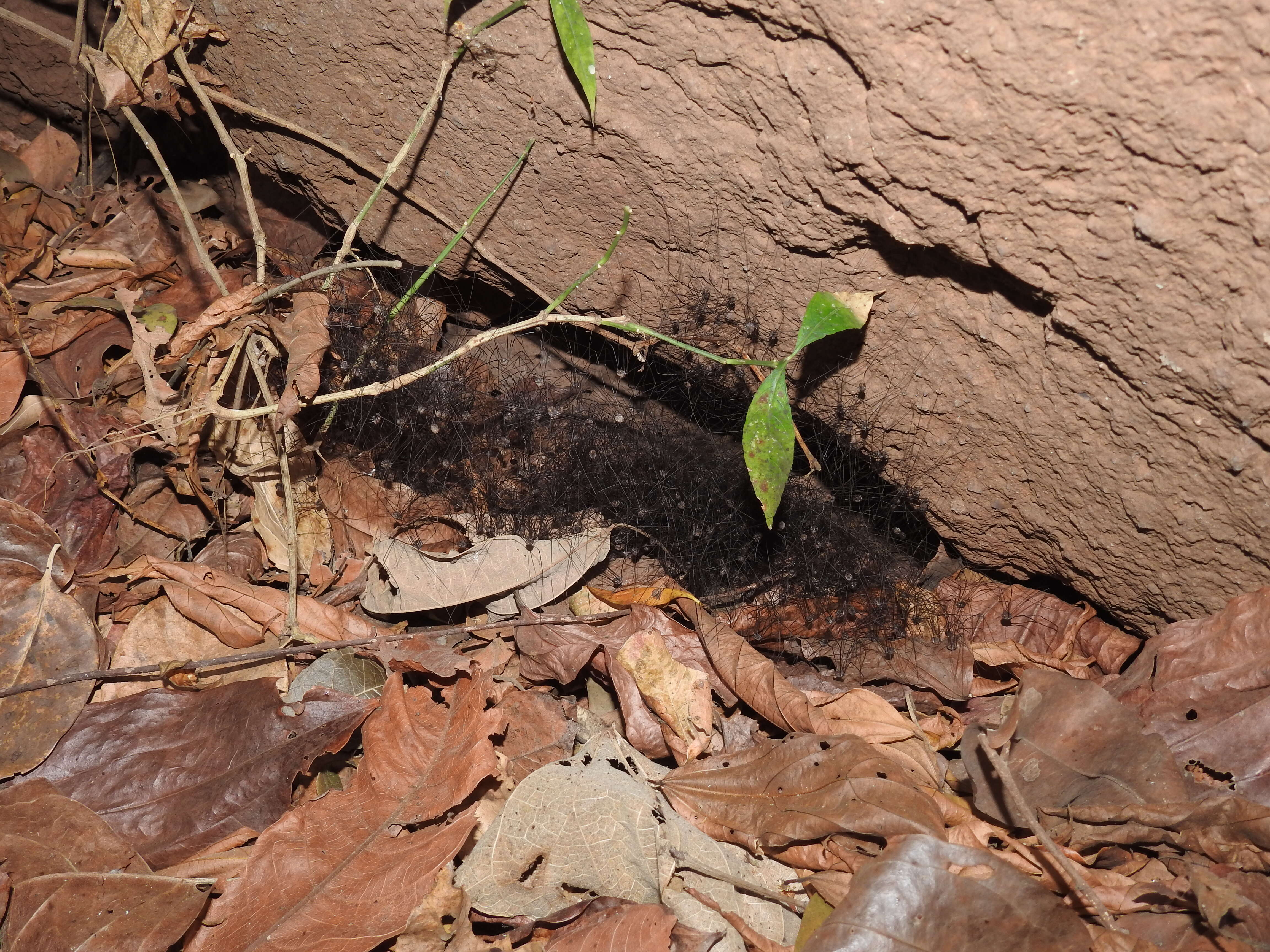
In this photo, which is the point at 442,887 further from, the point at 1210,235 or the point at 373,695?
the point at 1210,235

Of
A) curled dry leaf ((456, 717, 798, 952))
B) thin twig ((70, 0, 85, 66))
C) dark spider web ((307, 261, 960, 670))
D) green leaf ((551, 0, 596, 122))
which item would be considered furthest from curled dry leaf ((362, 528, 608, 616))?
thin twig ((70, 0, 85, 66))

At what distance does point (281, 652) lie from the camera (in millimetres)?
2215

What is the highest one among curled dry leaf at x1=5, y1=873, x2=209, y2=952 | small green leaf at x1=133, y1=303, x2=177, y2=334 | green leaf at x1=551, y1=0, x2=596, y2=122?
green leaf at x1=551, y1=0, x2=596, y2=122

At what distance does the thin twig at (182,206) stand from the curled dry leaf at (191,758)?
1.17 metres

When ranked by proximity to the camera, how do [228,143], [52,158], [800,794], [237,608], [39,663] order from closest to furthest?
[800,794] → [39,663] → [237,608] → [228,143] → [52,158]

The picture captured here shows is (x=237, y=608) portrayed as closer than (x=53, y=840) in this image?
No

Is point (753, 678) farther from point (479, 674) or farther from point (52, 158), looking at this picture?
point (52, 158)

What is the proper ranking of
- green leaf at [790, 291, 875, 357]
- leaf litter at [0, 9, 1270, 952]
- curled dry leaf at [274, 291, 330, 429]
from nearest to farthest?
leaf litter at [0, 9, 1270, 952], green leaf at [790, 291, 875, 357], curled dry leaf at [274, 291, 330, 429]

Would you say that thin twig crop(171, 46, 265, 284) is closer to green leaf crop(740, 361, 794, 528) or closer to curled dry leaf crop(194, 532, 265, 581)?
curled dry leaf crop(194, 532, 265, 581)

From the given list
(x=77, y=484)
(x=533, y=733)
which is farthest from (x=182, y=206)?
(x=533, y=733)

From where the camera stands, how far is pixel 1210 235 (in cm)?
169

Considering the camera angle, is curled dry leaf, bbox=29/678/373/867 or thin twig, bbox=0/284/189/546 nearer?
curled dry leaf, bbox=29/678/373/867

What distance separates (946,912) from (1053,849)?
0.85ft

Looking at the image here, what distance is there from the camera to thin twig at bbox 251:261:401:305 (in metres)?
2.24
